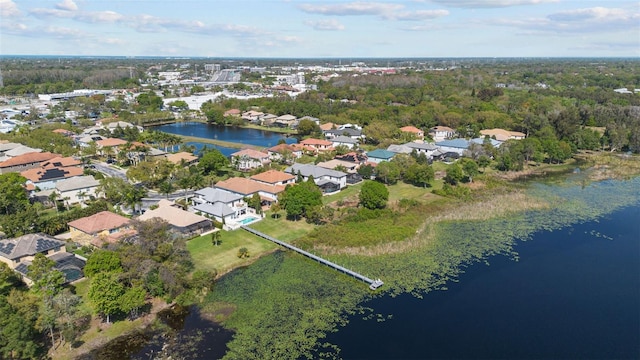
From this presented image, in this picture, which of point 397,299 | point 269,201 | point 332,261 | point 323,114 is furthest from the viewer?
point 323,114

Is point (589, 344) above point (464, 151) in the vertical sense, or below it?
below

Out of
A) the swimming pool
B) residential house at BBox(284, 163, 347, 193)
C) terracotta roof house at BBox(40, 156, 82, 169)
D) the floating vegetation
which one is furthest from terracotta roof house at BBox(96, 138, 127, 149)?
the floating vegetation

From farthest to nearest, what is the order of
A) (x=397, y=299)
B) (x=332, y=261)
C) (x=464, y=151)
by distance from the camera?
(x=464, y=151)
(x=332, y=261)
(x=397, y=299)

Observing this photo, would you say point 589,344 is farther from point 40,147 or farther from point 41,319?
point 40,147

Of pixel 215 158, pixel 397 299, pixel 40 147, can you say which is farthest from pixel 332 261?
pixel 40 147

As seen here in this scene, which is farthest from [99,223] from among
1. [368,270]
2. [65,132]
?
[65,132]

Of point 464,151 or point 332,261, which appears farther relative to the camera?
point 464,151

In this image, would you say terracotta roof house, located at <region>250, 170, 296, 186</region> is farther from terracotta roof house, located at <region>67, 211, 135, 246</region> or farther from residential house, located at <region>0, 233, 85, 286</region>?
residential house, located at <region>0, 233, 85, 286</region>
